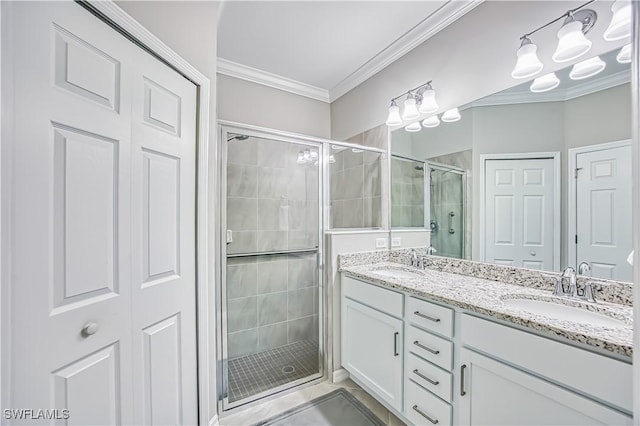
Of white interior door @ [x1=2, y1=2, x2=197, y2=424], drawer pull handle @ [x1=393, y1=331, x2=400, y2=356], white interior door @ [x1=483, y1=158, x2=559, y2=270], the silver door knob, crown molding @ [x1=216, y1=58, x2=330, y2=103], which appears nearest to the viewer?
white interior door @ [x1=2, y1=2, x2=197, y2=424]

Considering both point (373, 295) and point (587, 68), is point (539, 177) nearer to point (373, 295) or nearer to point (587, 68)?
point (587, 68)

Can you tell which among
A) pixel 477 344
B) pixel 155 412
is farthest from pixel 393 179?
pixel 155 412

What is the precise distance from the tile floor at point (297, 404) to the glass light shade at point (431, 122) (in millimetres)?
1998

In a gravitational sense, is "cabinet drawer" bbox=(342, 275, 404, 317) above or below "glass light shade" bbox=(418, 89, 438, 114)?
below

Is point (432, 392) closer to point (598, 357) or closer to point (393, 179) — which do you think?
point (598, 357)

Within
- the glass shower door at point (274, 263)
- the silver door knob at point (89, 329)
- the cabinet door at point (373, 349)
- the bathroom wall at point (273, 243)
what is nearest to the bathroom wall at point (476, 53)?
the glass shower door at point (274, 263)

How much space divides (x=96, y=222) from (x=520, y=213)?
2.06 meters

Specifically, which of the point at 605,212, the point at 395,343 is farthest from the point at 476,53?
the point at 395,343

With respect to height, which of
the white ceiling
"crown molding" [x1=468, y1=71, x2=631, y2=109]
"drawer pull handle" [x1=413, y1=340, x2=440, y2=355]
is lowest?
"drawer pull handle" [x1=413, y1=340, x2=440, y2=355]

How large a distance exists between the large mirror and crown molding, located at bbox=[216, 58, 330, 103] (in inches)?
51.4

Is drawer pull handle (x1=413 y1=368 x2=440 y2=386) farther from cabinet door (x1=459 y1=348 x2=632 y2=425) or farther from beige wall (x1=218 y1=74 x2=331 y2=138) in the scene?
beige wall (x1=218 y1=74 x2=331 y2=138)

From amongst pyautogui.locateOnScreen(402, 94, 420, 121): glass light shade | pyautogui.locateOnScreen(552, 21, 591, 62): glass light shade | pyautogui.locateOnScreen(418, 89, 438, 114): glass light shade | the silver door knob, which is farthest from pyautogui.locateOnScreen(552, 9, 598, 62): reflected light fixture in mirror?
→ the silver door knob

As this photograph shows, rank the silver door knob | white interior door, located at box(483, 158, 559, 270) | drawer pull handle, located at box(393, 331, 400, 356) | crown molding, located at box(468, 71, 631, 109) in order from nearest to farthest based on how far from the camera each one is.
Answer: the silver door knob
crown molding, located at box(468, 71, 631, 109)
white interior door, located at box(483, 158, 559, 270)
drawer pull handle, located at box(393, 331, 400, 356)

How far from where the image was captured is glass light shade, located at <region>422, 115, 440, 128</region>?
196cm
